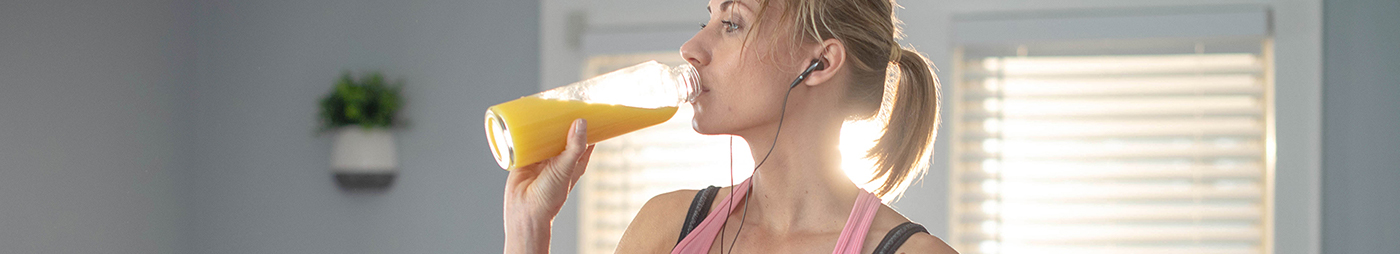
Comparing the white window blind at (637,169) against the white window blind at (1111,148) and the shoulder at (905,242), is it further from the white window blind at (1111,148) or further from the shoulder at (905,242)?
the shoulder at (905,242)

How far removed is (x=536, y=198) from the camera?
0.82 m

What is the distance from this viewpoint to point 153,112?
2307mm

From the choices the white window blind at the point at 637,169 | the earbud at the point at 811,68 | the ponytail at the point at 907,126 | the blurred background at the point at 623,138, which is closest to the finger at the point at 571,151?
the earbud at the point at 811,68

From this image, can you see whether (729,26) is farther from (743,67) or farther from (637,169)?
(637,169)

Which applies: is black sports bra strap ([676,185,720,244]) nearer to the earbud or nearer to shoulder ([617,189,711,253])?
shoulder ([617,189,711,253])

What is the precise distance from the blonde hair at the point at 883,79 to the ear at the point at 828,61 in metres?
0.01

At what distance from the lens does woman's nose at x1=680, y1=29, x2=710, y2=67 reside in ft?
2.74

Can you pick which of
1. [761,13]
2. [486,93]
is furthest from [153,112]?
[761,13]

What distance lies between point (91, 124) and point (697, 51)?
1942mm

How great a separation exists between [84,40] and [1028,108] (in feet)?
7.43

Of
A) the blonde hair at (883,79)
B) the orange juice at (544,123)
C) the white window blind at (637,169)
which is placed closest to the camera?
the orange juice at (544,123)

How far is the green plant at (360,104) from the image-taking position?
2.27 meters

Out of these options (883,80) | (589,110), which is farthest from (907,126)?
(589,110)

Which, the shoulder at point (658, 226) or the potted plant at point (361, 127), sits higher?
the potted plant at point (361, 127)
